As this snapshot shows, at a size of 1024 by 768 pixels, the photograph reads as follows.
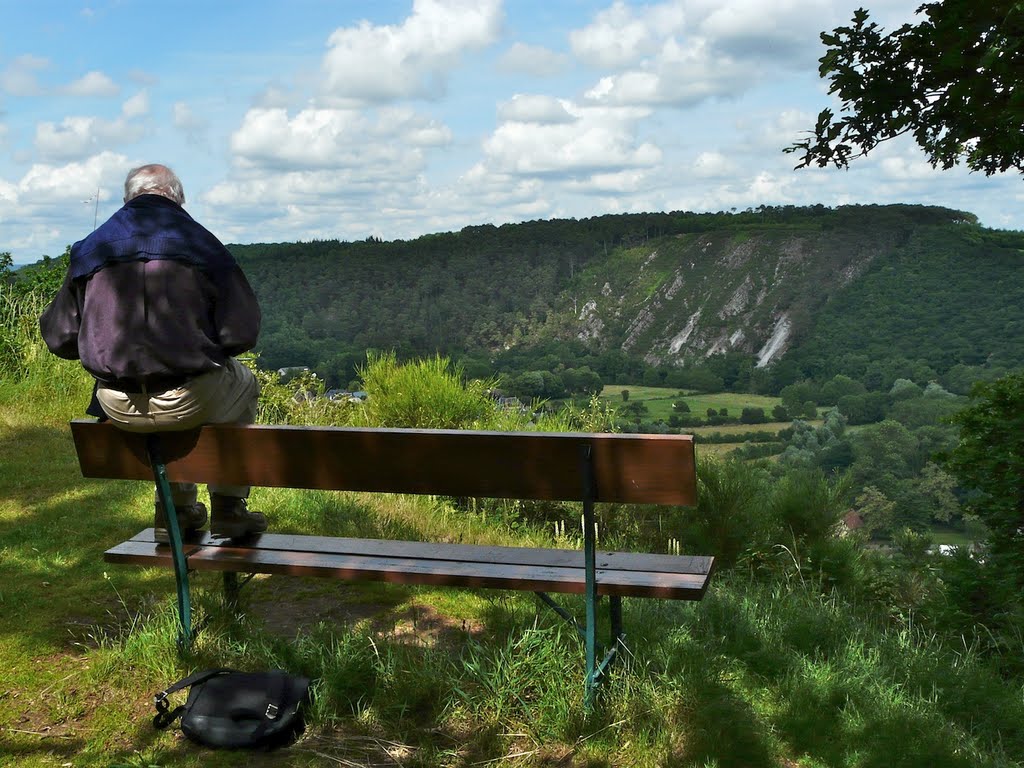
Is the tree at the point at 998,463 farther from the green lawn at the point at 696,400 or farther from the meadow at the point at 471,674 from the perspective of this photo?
the green lawn at the point at 696,400

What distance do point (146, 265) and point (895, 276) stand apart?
226 feet

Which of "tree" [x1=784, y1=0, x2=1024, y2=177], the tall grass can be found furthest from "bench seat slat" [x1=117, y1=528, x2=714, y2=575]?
the tall grass

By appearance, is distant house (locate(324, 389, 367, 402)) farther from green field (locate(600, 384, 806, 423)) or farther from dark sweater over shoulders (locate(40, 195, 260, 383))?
green field (locate(600, 384, 806, 423))

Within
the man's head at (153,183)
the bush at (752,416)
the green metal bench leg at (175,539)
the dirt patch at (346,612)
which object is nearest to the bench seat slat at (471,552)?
→ the green metal bench leg at (175,539)

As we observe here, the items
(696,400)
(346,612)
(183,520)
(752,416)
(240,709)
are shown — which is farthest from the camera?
(696,400)

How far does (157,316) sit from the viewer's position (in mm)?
3125

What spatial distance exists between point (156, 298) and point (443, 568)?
1.28 meters

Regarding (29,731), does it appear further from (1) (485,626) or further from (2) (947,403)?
(2) (947,403)

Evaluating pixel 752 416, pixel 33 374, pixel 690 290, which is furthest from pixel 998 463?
pixel 690 290

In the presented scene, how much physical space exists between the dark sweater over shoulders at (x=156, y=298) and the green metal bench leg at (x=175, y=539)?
27cm

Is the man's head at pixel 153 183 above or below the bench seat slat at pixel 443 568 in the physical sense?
above

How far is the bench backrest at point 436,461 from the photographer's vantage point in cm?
265

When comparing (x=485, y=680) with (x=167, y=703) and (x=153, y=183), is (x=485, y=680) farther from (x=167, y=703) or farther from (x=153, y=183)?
(x=153, y=183)

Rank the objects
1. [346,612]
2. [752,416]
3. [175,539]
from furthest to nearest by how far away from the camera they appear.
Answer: [752,416] < [346,612] < [175,539]
